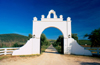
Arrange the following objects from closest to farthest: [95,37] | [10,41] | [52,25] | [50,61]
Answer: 1. [50,61]
2. [95,37]
3. [52,25]
4. [10,41]

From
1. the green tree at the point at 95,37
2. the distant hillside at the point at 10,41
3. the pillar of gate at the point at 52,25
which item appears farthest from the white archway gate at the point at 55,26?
the distant hillside at the point at 10,41

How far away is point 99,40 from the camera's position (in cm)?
830

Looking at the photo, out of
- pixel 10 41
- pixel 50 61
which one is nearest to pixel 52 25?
pixel 50 61

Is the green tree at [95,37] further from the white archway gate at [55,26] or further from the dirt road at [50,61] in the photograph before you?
the white archway gate at [55,26]

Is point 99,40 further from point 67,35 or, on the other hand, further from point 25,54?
point 25,54

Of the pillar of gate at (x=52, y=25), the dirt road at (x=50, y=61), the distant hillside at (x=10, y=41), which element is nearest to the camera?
the dirt road at (x=50, y=61)

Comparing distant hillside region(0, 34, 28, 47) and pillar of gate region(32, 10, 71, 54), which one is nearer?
pillar of gate region(32, 10, 71, 54)

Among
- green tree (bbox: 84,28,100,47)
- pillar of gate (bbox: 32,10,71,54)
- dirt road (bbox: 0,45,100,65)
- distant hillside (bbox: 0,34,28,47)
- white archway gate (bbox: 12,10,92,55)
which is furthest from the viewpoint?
distant hillside (bbox: 0,34,28,47)

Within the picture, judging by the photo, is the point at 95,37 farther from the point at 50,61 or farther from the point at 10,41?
the point at 10,41

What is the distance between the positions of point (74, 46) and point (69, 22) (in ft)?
10.9

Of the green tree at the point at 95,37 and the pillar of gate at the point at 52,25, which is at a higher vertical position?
the pillar of gate at the point at 52,25

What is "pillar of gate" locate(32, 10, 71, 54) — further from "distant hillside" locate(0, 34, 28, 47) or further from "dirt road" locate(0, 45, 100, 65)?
"distant hillside" locate(0, 34, 28, 47)

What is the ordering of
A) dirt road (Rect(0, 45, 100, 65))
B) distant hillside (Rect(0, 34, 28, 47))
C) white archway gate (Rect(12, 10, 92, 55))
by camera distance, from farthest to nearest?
1. distant hillside (Rect(0, 34, 28, 47))
2. white archway gate (Rect(12, 10, 92, 55))
3. dirt road (Rect(0, 45, 100, 65))

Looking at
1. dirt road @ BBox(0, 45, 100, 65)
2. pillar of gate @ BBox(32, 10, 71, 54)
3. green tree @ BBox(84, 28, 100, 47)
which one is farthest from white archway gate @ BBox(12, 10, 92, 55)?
dirt road @ BBox(0, 45, 100, 65)
